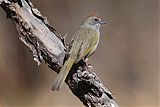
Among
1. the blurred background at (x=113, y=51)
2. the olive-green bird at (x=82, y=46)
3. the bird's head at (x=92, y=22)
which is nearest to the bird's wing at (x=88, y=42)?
the olive-green bird at (x=82, y=46)

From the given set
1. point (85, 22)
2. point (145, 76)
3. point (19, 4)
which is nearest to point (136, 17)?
point (145, 76)

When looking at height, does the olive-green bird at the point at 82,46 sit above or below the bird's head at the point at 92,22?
below

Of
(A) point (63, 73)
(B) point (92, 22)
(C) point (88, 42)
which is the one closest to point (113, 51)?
(B) point (92, 22)

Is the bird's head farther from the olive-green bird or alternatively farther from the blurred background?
the blurred background

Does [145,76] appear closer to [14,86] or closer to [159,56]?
[159,56]

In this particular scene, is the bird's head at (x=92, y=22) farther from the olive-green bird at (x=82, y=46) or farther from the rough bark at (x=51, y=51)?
the rough bark at (x=51, y=51)
